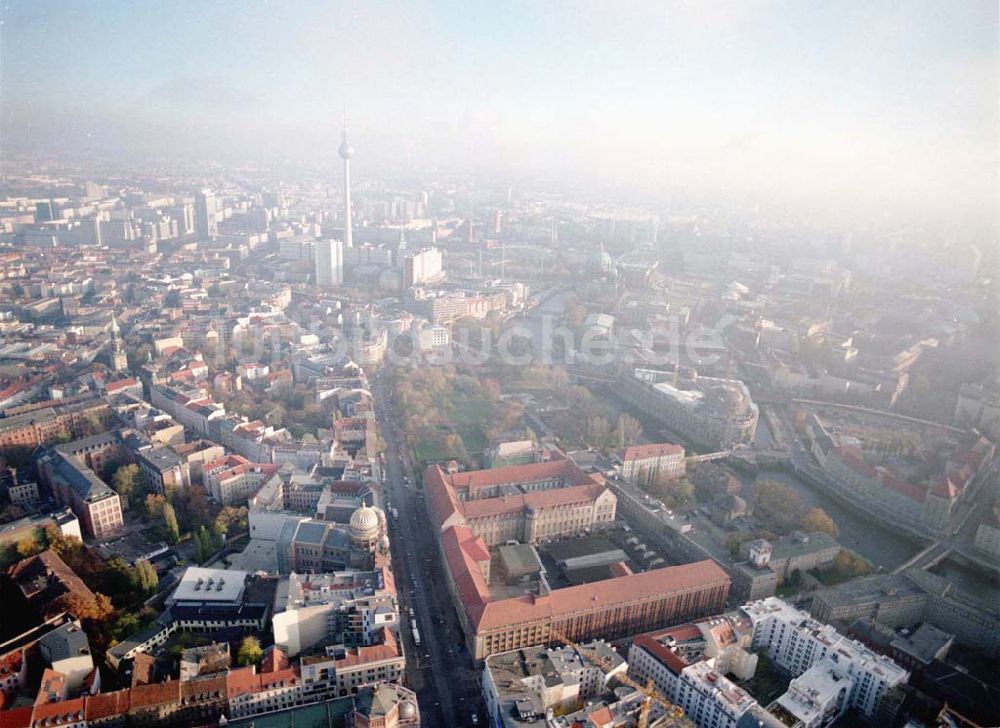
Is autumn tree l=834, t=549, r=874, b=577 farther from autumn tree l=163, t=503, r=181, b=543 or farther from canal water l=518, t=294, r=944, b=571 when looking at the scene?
autumn tree l=163, t=503, r=181, b=543

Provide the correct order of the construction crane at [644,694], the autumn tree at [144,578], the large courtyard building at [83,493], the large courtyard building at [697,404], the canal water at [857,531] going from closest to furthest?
the construction crane at [644,694]
the autumn tree at [144,578]
the large courtyard building at [83,493]
the canal water at [857,531]
the large courtyard building at [697,404]

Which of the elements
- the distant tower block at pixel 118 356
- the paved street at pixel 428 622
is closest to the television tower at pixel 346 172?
the distant tower block at pixel 118 356

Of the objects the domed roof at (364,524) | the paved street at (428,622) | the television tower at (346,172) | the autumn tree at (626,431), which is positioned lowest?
the paved street at (428,622)

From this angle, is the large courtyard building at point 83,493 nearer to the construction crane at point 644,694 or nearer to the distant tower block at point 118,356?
the distant tower block at point 118,356

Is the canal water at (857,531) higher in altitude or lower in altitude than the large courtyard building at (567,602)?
lower

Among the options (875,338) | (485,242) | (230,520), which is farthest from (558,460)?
(485,242)

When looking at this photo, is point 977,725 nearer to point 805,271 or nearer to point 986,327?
point 986,327
